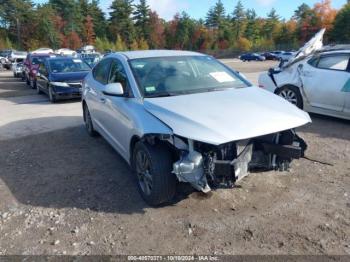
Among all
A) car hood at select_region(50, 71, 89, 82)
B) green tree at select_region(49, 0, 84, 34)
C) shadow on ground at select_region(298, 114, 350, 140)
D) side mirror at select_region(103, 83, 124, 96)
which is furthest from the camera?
green tree at select_region(49, 0, 84, 34)

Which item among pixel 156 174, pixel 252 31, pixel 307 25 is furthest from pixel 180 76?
pixel 252 31

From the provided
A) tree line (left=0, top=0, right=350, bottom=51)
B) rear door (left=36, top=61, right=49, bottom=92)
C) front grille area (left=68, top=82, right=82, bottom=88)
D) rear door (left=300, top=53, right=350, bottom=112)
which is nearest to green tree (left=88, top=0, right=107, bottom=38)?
tree line (left=0, top=0, right=350, bottom=51)

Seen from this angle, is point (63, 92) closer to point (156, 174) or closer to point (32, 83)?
point (32, 83)

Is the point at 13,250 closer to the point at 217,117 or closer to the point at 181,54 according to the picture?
the point at 217,117

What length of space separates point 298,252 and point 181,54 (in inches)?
127

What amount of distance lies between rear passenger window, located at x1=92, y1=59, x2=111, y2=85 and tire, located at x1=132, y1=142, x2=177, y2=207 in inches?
79.3

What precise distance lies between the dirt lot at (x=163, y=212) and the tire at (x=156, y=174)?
0.16 m

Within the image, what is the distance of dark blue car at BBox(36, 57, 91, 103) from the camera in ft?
37.8

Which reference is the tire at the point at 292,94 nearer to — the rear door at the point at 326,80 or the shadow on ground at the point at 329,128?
the rear door at the point at 326,80

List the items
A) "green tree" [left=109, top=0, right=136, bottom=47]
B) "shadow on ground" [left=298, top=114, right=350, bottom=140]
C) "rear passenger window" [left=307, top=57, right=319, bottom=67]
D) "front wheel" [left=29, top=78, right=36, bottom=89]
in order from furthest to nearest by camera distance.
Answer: "green tree" [left=109, top=0, right=136, bottom=47]
"front wheel" [left=29, top=78, right=36, bottom=89]
"rear passenger window" [left=307, top=57, right=319, bottom=67]
"shadow on ground" [left=298, top=114, right=350, bottom=140]

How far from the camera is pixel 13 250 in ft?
10.7

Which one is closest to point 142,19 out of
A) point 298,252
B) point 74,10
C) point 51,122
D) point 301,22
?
point 74,10

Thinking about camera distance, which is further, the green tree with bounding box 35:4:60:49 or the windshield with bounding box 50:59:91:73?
the green tree with bounding box 35:4:60:49

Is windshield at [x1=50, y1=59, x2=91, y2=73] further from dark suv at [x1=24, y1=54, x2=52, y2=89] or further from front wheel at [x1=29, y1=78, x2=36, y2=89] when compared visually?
front wheel at [x1=29, y1=78, x2=36, y2=89]
